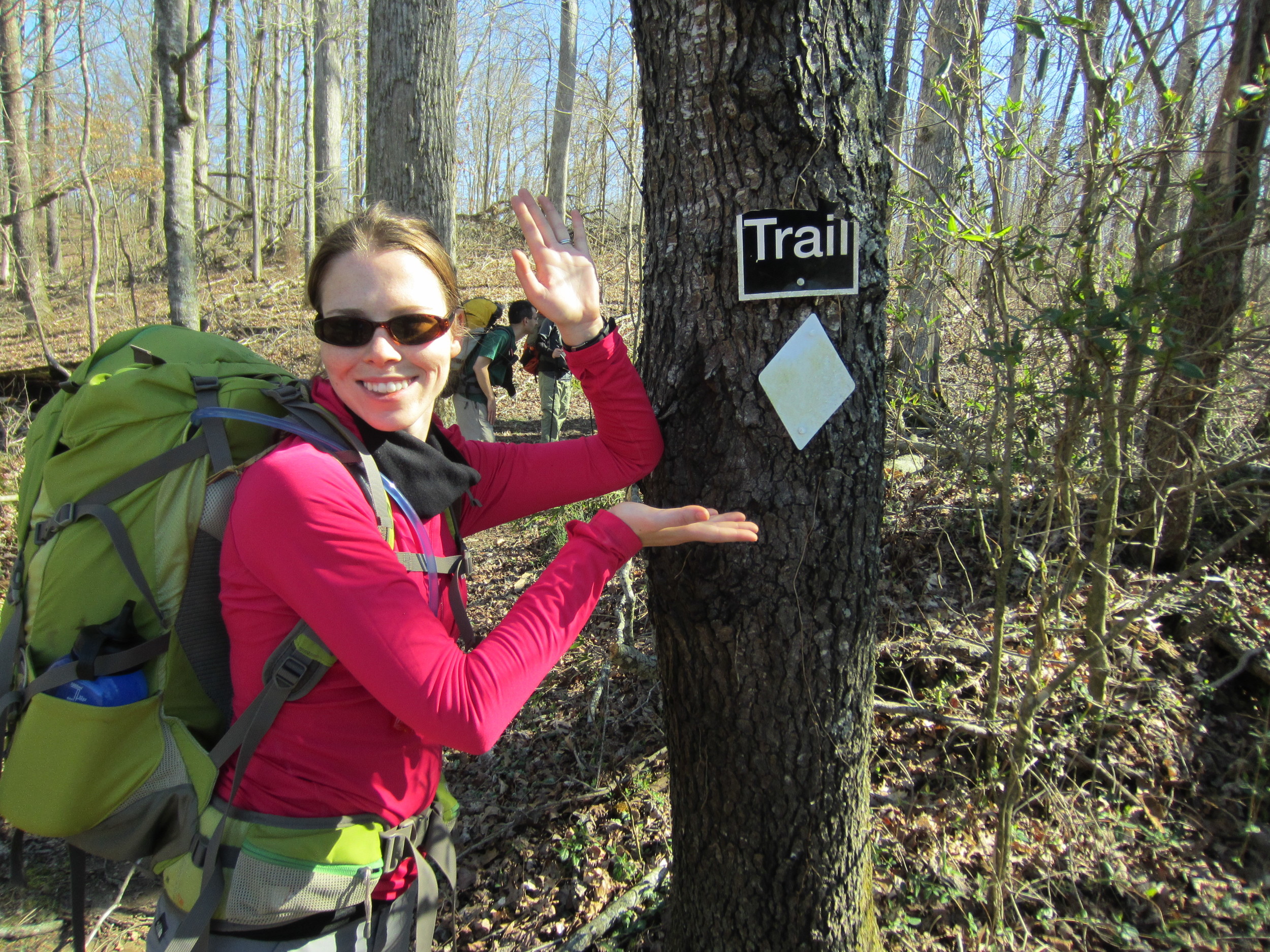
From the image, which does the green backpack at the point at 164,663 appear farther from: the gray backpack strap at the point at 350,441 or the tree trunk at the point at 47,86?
the tree trunk at the point at 47,86

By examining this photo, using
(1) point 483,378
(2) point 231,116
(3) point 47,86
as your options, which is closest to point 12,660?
(1) point 483,378

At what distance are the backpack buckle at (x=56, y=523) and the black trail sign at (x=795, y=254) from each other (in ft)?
4.90

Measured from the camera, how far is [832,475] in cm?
185

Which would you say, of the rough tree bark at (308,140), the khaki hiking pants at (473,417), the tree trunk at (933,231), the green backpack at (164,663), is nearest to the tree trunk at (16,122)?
the rough tree bark at (308,140)

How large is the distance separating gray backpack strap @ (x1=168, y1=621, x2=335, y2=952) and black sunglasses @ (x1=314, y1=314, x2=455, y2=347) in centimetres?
58

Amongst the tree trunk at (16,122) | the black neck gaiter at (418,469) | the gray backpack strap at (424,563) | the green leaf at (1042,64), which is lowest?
the gray backpack strap at (424,563)

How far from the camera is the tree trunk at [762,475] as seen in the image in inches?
65.8

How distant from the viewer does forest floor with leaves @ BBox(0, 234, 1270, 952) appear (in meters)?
2.61

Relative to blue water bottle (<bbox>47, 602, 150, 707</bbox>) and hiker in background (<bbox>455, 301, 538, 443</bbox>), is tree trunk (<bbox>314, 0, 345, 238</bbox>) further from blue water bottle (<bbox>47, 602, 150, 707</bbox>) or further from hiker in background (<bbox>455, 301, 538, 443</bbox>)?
blue water bottle (<bbox>47, 602, 150, 707</bbox>)

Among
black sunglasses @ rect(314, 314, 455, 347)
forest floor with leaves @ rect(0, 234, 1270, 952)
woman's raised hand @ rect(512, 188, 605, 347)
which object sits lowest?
forest floor with leaves @ rect(0, 234, 1270, 952)

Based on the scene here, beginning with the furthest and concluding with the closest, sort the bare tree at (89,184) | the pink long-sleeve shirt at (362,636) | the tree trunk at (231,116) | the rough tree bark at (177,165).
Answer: the tree trunk at (231,116) → the bare tree at (89,184) → the rough tree bark at (177,165) → the pink long-sleeve shirt at (362,636)

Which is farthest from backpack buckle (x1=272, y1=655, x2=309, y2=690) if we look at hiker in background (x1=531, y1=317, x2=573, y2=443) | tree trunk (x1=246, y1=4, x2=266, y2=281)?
tree trunk (x1=246, y1=4, x2=266, y2=281)

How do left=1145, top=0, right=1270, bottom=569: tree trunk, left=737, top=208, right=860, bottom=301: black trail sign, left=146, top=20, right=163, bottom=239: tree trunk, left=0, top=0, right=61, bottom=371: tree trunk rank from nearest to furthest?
left=737, top=208, right=860, bottom=301: black trail sign → left=1145, top=0, right=1270, bottom=569: tree trunk → left=0, top=0, right=61, bottom=371: tree trunk → left=146, top=20, right=163, bottom=239: tree trunk

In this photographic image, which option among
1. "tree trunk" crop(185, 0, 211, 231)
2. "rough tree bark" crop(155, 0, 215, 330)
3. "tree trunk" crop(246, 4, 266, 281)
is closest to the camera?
"rough tree bark" crop(155, 0, 215, 330)
